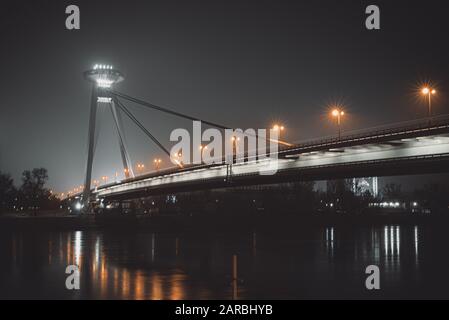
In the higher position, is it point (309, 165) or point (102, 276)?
point (309, 165)

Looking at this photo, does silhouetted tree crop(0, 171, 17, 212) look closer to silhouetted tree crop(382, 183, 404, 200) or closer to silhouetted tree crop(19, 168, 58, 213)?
silhouetted tree crop(19, 168, 58, 213)

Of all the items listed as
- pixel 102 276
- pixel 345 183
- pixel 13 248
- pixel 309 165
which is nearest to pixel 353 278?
pixel 102 276

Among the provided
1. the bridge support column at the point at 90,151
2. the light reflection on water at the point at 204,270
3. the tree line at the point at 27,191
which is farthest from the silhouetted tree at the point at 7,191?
the light reflection on water at the point at 204,270

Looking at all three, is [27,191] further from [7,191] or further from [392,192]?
[392,192]

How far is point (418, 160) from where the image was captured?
3791 cm

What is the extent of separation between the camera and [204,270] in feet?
75.7

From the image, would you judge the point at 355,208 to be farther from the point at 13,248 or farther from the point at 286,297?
the point at 286,297

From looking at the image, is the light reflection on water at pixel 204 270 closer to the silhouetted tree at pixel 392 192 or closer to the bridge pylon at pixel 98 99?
the bridge pylon at pixel 98 99

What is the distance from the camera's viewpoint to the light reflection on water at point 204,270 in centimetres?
1784

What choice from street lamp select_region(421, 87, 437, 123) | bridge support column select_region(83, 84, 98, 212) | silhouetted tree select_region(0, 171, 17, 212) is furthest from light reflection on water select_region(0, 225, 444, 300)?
silhouetted tree select_region(0, 171, 17, 212)

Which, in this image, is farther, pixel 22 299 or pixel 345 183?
pixel 345 183
